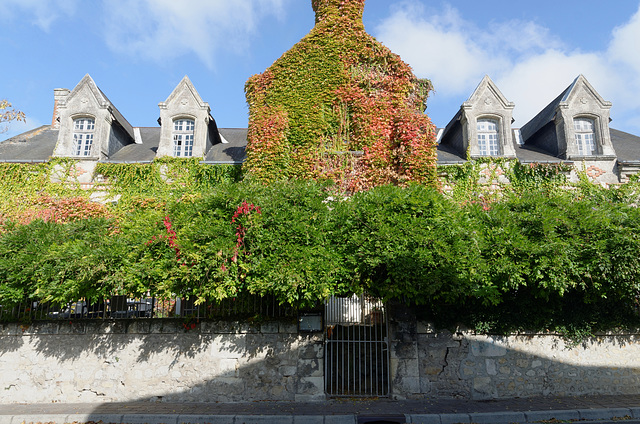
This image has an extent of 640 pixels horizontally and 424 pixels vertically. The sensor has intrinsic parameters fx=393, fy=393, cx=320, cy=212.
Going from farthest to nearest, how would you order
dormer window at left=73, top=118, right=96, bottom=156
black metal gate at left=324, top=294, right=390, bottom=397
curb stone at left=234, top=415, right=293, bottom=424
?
dormer window at left=73, top=118, right=96, bottom=156
black metal gate at left=324, top=294, right=390, bottom=397
curb stone at left=234, top=415, right=293, bottom=424

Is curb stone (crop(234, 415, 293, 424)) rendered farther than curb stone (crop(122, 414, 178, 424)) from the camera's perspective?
No

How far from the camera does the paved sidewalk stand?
6.39m

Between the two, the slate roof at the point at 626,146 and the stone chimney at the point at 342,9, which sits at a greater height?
the stone chimney at the point at 342,9

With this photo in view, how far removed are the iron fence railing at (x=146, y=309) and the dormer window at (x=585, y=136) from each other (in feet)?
35.2

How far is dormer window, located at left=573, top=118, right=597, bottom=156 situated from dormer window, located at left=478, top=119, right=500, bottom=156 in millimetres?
2443

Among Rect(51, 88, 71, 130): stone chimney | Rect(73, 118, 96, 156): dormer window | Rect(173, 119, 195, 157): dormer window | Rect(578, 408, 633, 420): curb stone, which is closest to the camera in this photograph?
Rect(578, 408, 633, 420): curb stone

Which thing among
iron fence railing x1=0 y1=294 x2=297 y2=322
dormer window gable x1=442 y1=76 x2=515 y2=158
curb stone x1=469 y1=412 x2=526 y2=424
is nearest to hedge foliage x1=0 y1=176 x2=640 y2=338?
iron fence railing x1=0 y1=294 x2=297 y2=322

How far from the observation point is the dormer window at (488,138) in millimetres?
12484

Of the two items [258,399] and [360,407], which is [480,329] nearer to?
[360,407]

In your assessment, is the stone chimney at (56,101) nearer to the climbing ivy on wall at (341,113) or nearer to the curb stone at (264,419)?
the climbing ivy on wall at (341,113)

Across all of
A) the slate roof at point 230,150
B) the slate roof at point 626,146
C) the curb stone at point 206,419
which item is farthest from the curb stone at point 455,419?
the slate roof at point 626,146

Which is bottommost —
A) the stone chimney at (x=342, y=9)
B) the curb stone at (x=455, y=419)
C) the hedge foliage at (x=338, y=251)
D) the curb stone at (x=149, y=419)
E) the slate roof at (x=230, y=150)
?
the curb stone at (x=149, y=419)

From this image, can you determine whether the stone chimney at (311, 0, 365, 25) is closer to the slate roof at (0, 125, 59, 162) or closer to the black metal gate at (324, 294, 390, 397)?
the black metal gate at (324, 294, 390, 397)

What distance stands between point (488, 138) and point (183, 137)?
10.1m
